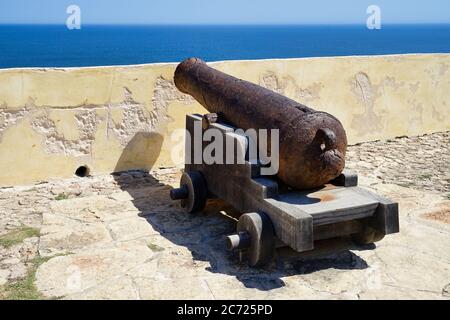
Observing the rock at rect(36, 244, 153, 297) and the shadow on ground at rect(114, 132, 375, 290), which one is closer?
the rock at rect(36, 244, 153, 297)

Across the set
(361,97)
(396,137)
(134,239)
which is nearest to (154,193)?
(134,239)

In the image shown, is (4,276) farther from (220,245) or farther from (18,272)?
(220,245)

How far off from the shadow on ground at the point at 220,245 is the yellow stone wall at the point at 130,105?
68cm

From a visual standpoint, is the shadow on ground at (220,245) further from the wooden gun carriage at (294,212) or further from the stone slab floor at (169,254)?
the wooden gun carriage at (294,212)

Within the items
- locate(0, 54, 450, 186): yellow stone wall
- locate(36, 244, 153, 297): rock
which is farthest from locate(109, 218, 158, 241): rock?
locate(0, 54, 450, 186): yellow stone wall

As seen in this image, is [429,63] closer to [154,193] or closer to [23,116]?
[154,193]

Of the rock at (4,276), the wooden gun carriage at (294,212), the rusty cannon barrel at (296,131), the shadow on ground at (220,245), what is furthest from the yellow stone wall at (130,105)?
the wooden gun carriage at (294,212)

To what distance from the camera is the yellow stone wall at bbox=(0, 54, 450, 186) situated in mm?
5371

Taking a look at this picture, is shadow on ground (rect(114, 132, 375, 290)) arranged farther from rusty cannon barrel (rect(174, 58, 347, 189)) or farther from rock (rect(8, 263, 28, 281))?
rock (rect(8, 263, 28, 281))

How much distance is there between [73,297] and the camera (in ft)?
10.5

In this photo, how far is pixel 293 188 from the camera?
3.77m

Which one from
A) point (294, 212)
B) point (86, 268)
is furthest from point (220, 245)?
point (86, 268)

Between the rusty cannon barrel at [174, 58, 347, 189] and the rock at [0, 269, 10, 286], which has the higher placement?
the rusty cannon barrel at [174, 58, 347, 189]

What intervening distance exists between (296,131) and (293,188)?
1.51 ft
